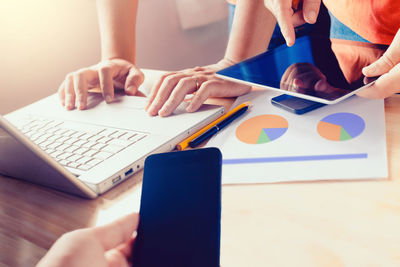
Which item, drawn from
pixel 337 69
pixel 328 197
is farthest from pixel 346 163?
pixel 337 69

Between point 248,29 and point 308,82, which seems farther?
point 248,29

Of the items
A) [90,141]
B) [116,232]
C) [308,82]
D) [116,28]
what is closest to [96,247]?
[116,232]

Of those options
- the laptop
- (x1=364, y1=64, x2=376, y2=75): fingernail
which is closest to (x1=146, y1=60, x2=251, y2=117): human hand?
the laptop

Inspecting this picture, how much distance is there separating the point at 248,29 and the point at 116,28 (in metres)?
0.42

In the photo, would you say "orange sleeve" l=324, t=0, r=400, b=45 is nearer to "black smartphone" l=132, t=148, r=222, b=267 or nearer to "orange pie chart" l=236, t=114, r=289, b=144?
"orange pie chart" l=236, t=114, r=289, b=144

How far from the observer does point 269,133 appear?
50cm

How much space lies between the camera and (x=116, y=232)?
12.0 inches

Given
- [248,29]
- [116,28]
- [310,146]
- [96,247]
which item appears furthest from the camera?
[116,28]

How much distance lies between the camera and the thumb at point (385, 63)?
49 cm

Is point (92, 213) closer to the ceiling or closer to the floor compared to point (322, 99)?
closer to the floor

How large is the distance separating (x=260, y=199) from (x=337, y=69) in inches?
10.9

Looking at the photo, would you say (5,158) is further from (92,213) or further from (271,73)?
(271,73)

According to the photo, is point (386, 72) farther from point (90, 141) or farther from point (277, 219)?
point (90, 141)

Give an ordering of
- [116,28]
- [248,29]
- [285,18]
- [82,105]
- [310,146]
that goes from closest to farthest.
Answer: [310,146]
[285,18]
[82,105]
[248,29]
[116,28]
